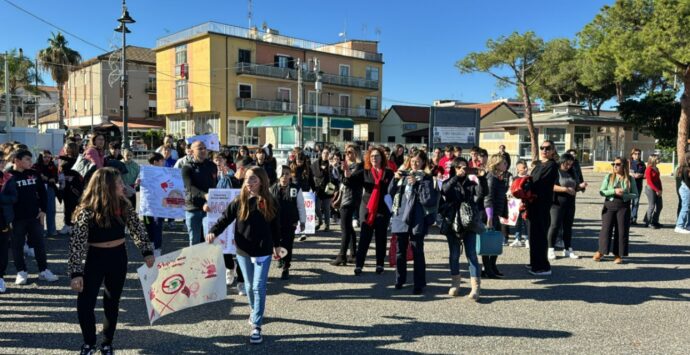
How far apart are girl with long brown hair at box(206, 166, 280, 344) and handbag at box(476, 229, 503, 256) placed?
3.03 metres

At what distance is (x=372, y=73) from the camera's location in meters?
54.5

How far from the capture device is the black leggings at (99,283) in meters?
4.12

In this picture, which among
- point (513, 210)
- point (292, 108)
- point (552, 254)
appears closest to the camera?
point (552, 254)

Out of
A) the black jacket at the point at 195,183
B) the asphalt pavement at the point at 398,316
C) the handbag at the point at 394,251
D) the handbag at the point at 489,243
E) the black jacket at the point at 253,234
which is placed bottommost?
the asphalt pavement at the point at 398,316

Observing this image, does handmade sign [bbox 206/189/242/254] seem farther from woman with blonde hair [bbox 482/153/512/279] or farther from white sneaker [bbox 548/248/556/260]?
white sneaker [bbox 548/248/556/260]

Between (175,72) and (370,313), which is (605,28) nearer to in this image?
(370,313)

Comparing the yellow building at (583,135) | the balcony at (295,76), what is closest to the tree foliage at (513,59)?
the yellow building at (583,135)

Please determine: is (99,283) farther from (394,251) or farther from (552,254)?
(552,254)

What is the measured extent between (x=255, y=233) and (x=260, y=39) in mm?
44457

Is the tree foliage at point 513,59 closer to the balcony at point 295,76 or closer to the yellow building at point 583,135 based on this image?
the yellow building at point 583,135

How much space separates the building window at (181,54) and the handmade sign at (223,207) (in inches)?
1719

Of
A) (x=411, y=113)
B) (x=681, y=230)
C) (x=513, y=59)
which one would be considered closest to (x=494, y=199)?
(x=681, y=230)

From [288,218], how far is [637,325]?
4401mm

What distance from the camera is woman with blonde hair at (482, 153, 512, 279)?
285 inches
